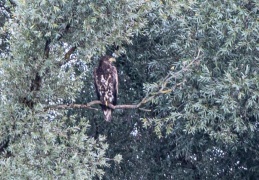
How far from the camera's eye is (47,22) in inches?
294

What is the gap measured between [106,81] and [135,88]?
1.66m

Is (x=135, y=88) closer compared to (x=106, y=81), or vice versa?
(x=106, y=81)

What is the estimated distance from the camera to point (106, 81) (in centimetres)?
971

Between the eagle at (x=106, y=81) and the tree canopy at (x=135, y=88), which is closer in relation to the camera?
the tree canopy at (x=135, y=88)

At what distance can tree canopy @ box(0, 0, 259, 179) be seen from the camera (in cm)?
775

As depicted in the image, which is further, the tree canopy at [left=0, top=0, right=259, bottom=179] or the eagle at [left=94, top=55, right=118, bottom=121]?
the eagle at [left=94, top=55, right=118, bottom=121]

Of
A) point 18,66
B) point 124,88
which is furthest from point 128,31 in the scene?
point 124,88

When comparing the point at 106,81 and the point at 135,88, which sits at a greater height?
the point at 106,81

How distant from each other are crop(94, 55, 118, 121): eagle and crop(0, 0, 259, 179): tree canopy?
216 millimetres

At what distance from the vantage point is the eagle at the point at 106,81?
9508 millimetres

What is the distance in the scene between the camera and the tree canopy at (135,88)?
7.75 m

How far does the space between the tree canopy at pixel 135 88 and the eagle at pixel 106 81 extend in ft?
0.71

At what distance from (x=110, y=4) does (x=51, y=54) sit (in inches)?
30.8

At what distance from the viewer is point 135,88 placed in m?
11.3
